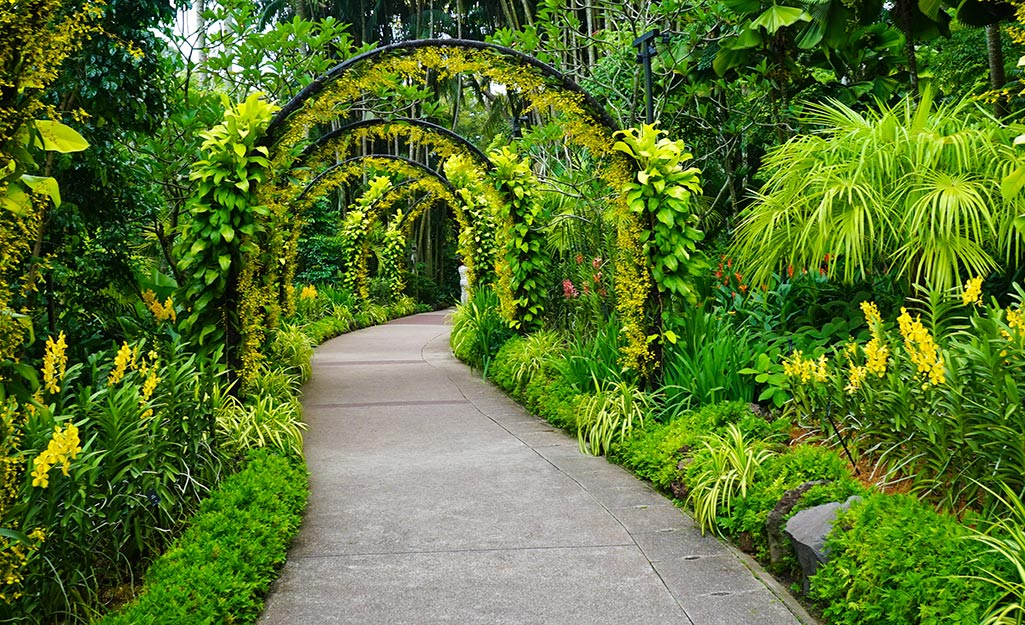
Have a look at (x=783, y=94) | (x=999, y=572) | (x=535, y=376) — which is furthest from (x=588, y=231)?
(x=999, y=572)

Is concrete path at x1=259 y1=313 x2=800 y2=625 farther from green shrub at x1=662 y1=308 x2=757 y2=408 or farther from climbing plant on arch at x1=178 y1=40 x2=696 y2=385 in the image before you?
climbing plant on arch at x1=178 y1=40 x2=696 y2=385

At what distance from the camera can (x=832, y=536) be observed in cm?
298

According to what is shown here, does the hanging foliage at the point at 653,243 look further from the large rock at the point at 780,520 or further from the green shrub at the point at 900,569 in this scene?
the green shrub at the point at 900,569

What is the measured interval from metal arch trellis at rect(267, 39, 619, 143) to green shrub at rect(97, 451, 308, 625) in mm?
2685

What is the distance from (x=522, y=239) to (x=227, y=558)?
630 centimetres

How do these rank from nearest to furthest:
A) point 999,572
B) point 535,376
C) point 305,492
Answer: point 999,572 → point 305,492 → point 535,376

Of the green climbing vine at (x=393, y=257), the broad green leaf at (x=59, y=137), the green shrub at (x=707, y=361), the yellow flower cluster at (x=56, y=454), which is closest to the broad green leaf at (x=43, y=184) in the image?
the broad green leaf at (x=59, y=137)

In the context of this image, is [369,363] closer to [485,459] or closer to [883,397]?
[485,459]

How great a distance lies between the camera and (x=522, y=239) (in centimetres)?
903

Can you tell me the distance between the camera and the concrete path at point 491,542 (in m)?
3.06

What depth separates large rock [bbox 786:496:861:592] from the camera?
3043 millimetres

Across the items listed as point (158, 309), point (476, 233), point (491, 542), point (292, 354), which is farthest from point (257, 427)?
point (476, 233)

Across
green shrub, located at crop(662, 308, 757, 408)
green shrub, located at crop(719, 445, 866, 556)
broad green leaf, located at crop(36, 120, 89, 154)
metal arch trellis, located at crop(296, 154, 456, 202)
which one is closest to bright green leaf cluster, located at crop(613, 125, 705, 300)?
green shrub, located at crop(662, 308, 757, 408)

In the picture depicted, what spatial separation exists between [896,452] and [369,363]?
25.5 feet
